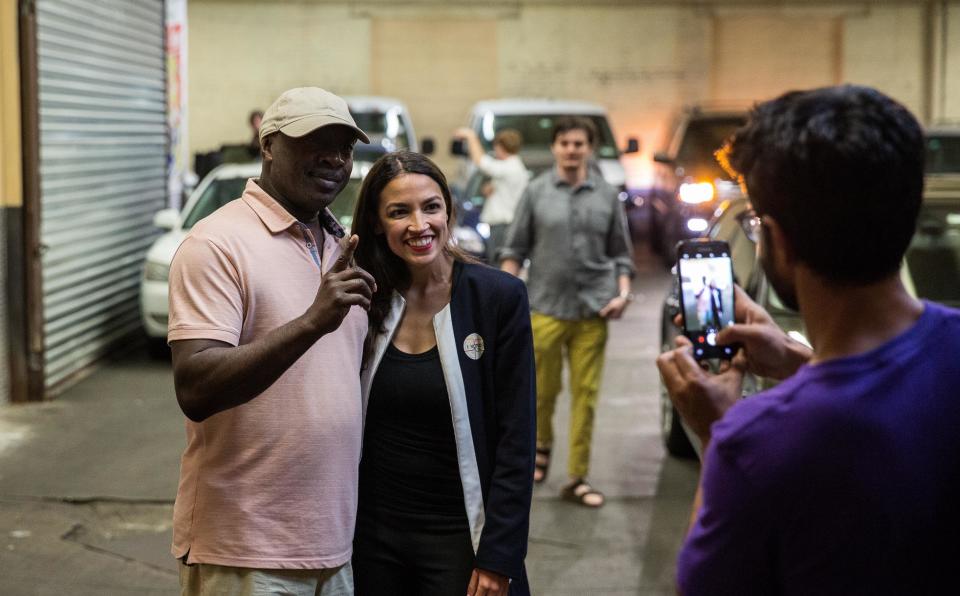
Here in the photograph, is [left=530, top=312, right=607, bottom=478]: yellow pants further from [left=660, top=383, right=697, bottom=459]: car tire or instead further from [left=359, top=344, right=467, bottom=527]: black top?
[left=359, top=344, right=467, bottom=527]: black top

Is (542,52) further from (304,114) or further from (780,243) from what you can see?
(780,243)

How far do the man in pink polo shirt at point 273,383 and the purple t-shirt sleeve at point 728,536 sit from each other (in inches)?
49.0

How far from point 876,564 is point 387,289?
204 cm

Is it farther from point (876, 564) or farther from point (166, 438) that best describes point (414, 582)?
point (166, 438)

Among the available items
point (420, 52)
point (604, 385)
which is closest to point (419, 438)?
point (604, 385)

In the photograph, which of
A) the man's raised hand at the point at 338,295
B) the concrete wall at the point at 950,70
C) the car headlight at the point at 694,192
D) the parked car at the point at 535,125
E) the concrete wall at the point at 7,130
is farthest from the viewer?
the concrete wall at the point at 950,70

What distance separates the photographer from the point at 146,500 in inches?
286

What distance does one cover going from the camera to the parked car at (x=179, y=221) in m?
11.1

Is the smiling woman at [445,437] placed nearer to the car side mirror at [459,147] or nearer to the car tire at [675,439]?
the car tire at [675,439]

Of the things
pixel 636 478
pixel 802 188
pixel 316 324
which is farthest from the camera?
pixel 636 478

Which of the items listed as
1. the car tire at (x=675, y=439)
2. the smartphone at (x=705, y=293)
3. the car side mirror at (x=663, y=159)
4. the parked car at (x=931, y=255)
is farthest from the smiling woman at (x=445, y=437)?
the car side mirror at (x=663, y=159)

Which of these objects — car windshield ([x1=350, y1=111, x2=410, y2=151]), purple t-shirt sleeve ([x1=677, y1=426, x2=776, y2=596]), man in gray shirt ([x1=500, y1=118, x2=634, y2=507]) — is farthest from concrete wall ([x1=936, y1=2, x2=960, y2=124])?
purple t-shirt sleeve ([x1=677, y1=426, x2=776, y2=596])

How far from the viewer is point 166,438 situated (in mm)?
8688

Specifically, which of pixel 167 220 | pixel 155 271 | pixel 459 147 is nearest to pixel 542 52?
pixel 459 147
